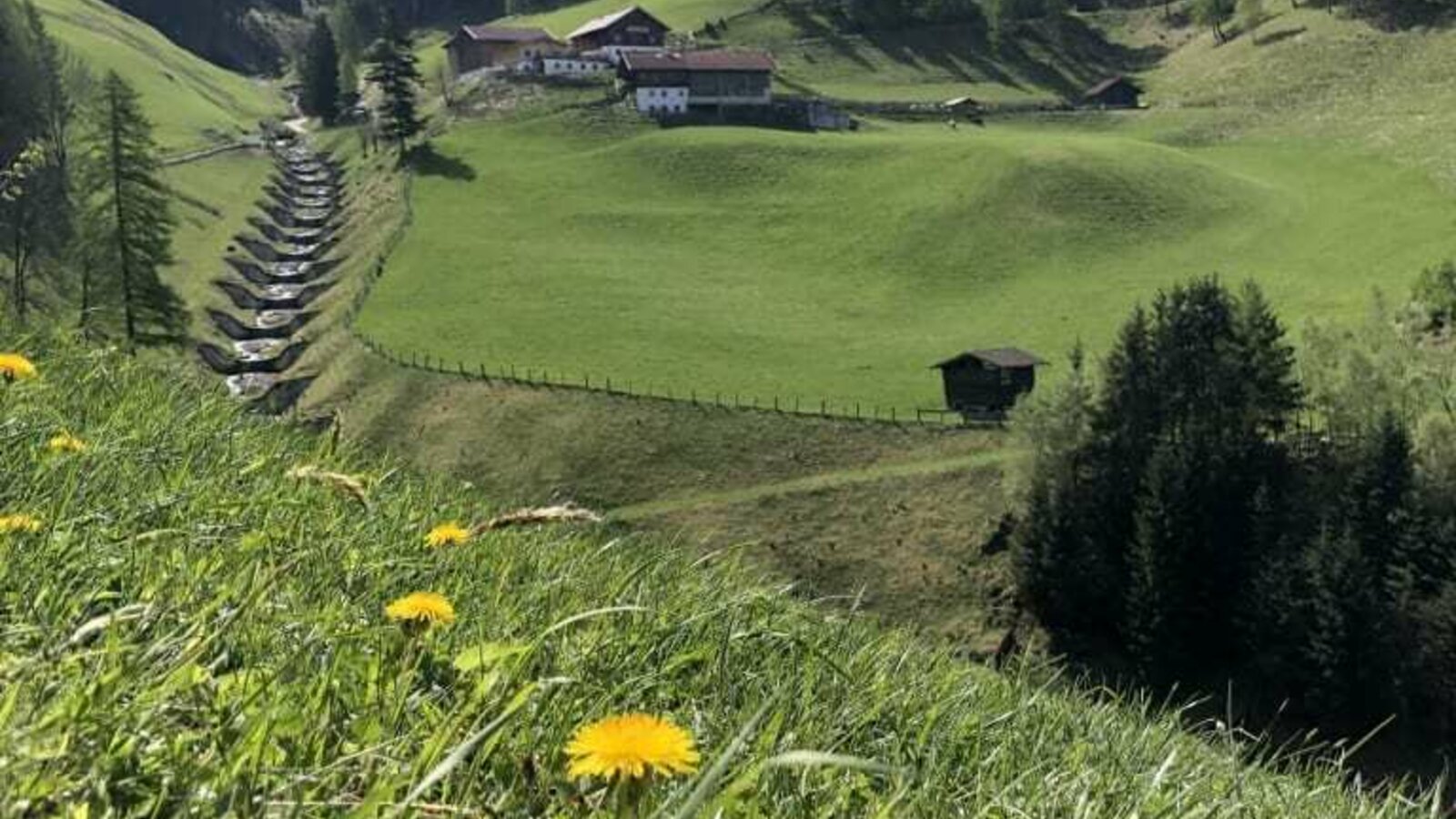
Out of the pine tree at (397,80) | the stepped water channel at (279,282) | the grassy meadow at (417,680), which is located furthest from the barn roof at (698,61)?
the grassy meadow at (417,680)

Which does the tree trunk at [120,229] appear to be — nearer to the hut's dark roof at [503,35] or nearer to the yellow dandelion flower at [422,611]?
the yellow dandelion flower at [422,611]

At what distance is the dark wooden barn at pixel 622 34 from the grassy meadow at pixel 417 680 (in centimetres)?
15081

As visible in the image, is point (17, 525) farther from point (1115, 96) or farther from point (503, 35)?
point (503, 35)

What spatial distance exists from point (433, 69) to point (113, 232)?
138044 mm

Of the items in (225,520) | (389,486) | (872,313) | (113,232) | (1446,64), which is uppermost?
(1446,64)

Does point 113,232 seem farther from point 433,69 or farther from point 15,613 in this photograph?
point 433,69

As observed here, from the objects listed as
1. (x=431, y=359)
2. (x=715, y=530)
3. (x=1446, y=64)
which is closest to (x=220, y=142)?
(x=431, y=359)

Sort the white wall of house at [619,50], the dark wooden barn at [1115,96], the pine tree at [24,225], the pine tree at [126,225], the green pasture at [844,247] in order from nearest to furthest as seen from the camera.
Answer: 1. the pine tree at [126,225]
2. the pine tree at [24,225]
3. the green pasture at [844,247]
4. the dark wooden barn at [1115,96]
5. the white wall of house at [619,50]

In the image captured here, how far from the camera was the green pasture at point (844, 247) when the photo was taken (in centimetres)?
7294

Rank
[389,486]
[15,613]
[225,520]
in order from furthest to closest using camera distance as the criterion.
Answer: [389,486] → [225,520] → [15,613]

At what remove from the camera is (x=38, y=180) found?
6800 cm

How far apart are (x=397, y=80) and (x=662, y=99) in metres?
28.5

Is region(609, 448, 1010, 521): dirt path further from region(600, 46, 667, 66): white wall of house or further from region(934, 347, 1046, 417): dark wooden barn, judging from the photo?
region(600, 46, 667, 66): white wall of house

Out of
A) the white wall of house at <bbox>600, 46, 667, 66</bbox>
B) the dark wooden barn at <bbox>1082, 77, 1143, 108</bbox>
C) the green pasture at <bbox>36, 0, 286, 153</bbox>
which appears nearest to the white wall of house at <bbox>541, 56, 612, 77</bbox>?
the white wall of house at <bbox>600, 46, 667, 66</bbox>
